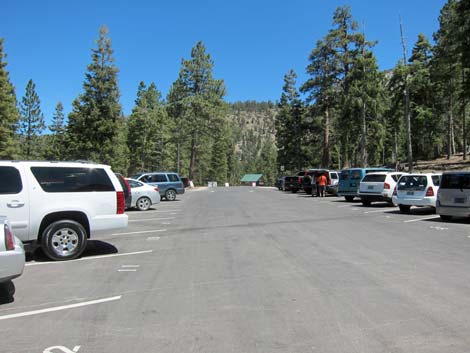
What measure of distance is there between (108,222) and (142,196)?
1190 cm

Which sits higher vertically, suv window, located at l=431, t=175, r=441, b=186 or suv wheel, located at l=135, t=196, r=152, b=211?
suv window, located at l=431, t=175, r=441, b=186

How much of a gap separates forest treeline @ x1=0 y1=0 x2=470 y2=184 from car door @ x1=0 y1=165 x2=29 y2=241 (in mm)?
29644

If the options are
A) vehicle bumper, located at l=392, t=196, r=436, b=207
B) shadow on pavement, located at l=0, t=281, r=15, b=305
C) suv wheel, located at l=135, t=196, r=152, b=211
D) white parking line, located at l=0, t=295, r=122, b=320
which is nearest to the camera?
white parking line, located at l=0, t=295, r=122, b=320

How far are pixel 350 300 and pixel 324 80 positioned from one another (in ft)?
138

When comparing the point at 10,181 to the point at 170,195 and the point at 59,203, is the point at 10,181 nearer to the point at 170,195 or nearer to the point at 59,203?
the point at 59,203

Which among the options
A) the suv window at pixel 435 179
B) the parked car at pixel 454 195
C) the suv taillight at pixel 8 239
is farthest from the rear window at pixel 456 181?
the suv taillight at pixel 8 239

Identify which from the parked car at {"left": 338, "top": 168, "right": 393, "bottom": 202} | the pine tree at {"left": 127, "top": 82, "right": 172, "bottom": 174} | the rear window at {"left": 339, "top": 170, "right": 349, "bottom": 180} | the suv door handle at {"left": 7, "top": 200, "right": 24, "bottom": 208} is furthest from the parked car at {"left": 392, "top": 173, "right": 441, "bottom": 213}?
the pine tree at {"left": 127, "top": 82, "right": 172, "bottom": 174}

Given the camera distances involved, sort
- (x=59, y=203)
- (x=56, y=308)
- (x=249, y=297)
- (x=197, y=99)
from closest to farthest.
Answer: (x=56, y=308) → (x=249, y=297) → (x=59, y=203) → (x=197, y=99)

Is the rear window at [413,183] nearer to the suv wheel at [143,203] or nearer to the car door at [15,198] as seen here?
the suv wheel at [143,203]

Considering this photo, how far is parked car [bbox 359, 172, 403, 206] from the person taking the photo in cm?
2025

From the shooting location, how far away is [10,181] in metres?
8.31

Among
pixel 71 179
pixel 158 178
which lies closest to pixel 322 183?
pixel 158 178

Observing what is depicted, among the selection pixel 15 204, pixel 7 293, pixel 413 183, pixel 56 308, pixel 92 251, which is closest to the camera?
pixel 56 308

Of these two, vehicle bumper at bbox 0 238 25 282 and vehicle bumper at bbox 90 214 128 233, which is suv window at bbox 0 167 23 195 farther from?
vehicle bumper at bbox 0 238 25 282
